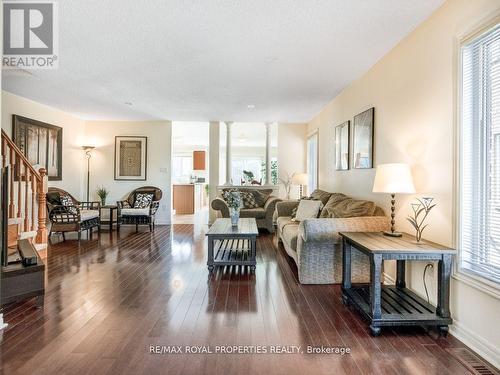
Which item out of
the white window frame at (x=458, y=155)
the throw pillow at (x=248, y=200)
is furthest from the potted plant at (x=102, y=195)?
the white window frame at (x=458, y=155)

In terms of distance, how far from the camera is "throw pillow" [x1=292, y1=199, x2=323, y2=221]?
419 cm

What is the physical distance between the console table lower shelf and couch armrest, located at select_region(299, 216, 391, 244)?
0.55 meters

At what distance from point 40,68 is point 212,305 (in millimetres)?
3776

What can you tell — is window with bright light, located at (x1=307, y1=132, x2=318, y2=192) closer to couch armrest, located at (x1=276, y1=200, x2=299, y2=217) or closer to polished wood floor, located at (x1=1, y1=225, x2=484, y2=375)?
couch armrest, located at (x1=276, y1=200, x2=299, y2=217)

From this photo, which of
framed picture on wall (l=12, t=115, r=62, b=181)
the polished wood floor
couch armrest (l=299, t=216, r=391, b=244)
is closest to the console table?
the polished wood floor

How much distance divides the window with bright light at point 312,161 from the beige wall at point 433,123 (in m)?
2.84

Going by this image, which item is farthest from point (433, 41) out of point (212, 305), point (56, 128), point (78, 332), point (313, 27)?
point (56, 128)

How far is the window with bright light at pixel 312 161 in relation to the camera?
6.55 m

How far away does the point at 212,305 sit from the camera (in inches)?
104

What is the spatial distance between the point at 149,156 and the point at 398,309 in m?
6.42

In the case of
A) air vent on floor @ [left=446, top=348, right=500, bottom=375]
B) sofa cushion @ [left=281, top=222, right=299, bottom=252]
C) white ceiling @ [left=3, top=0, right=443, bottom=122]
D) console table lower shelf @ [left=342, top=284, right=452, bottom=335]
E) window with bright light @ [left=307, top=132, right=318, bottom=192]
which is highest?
white ceiling @ [left=3, top=0, right=443, bottom=122]

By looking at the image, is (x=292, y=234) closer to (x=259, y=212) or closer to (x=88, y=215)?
(x=259, y=212)

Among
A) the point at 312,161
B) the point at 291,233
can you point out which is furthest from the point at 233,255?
the point at 312,161

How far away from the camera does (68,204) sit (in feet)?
17.9
